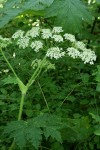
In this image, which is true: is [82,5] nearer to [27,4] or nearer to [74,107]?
[27,4]

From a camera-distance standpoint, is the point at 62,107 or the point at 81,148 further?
the point at 62,107

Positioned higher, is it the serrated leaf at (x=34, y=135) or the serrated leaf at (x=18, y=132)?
the serrated leaf at (x=34, y=135)

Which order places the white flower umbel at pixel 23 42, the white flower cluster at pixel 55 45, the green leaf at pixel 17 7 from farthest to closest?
the white flower umbel at pixel 23 42 < the white flower cluster at pixel 55 45 < the green leaf at pixel 17 7

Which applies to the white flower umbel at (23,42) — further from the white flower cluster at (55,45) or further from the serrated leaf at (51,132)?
the serrated leaf at (51,132)

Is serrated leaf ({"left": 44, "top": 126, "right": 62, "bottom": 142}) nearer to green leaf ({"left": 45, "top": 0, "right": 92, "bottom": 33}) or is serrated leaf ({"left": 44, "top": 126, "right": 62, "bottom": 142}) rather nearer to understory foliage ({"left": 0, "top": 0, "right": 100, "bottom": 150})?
understory foliage ({"left": 0, "top": 0, "right": 100, "bottom": 150})

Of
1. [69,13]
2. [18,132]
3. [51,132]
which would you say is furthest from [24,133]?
[69,13]

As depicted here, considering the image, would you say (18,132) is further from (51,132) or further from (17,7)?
(17,7)

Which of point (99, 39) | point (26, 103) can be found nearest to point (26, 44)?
point (26, 103)

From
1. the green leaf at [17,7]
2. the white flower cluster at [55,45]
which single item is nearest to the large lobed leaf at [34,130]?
the white flower cluster at [55,45]

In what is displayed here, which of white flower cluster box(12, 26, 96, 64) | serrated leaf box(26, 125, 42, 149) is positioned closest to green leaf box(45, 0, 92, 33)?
white flower cluster box(12, 26, 96, 64)
